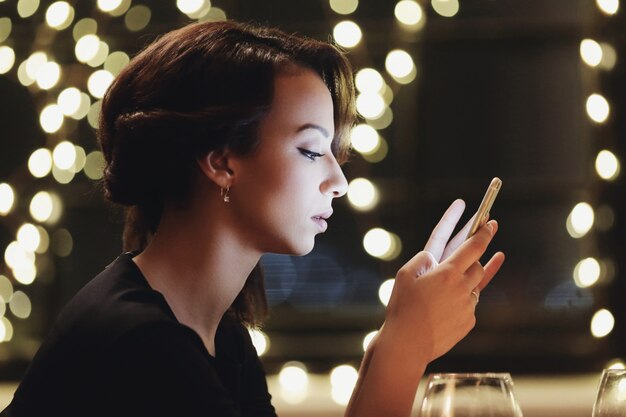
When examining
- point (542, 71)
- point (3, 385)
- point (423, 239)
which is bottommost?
point (3, 385)

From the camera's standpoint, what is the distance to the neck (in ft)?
3.91

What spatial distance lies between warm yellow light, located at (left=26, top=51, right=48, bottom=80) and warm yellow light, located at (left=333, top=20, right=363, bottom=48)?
0.88m

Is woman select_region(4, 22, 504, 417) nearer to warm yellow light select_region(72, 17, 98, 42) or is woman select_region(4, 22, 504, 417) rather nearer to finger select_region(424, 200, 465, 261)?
finger select_region(424, 200, 465, 261)

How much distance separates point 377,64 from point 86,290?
179 centimetres

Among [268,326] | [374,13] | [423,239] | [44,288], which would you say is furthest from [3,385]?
[374,13]

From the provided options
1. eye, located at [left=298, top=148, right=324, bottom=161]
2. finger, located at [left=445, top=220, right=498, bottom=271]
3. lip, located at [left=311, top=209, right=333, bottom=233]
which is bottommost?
finger, located at [left=445, top=220, right=498, bottom=271]

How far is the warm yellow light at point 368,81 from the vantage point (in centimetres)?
271

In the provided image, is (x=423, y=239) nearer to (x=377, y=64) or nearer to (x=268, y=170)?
(x=377, y=64)

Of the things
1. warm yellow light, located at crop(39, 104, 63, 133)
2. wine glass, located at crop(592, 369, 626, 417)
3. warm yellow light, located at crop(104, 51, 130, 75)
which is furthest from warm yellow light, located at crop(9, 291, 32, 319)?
wine glass, located at crop(592, 369, 626, 417)

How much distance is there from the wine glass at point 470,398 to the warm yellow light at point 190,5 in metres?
2.18

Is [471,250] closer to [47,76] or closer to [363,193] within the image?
[363,193]

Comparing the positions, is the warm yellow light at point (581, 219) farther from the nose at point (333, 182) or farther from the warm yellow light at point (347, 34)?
the nose at point (333, 182)

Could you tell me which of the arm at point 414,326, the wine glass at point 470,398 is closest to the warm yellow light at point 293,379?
the arm at point 414,326

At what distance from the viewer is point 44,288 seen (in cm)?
272
